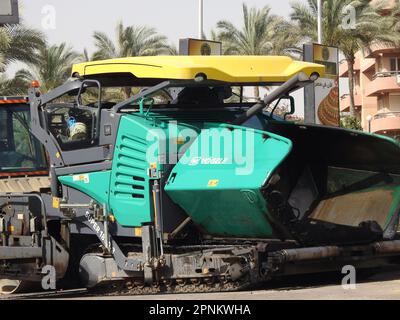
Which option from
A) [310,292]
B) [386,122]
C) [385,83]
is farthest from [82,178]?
[385,83]

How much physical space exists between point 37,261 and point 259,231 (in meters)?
3.16

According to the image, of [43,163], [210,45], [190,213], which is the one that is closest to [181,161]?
[190,213]

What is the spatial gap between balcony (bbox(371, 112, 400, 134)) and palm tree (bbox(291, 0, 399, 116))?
543 inches

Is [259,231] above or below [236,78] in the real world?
below

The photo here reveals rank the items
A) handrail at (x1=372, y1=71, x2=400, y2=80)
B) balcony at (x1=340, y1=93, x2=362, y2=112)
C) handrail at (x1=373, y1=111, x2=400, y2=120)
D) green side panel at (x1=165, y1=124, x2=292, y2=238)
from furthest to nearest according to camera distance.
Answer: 1. balcony at (x1=340, y1=93, x2=362, y2=112)
2. handrail at (x1=373, y1=111, x2=400, y2=120)
3. handrail at (x1=372, y1=71, x2=400, y2=80)
4. green side panel at (x1=165, y1=124, x2=292, y2=238)

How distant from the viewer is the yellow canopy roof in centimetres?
985

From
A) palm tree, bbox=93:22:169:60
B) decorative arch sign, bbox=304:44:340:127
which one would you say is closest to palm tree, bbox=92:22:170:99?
palm tree, bbox=93:22:169:60

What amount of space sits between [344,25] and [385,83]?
2078 centimetres

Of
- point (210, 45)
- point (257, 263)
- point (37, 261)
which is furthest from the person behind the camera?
point (210, 45)

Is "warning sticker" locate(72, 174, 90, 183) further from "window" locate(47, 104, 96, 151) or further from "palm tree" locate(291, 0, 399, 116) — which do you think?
"palm tree" locate(291, 0, 399, 116)

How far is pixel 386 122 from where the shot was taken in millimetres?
56125

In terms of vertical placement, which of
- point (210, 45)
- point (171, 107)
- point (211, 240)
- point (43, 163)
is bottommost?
point (211, 240)

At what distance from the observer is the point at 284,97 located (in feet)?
35.5

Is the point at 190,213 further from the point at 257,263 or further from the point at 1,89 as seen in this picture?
the point at 1,89
